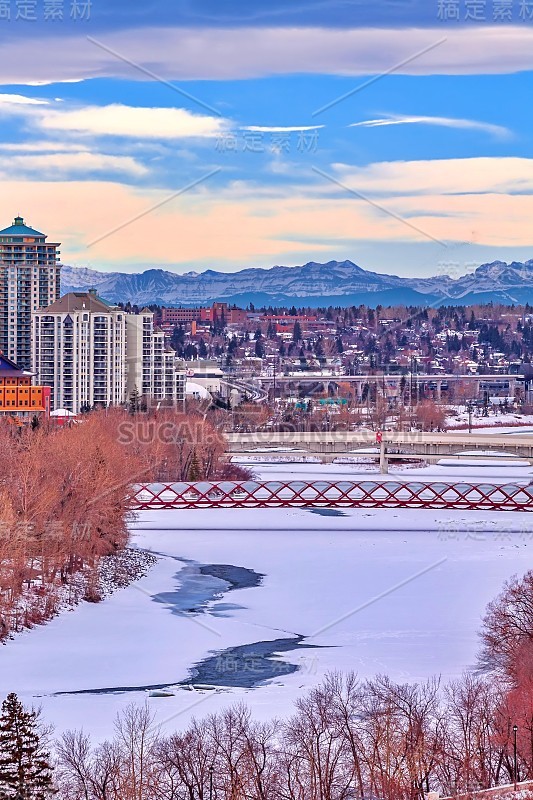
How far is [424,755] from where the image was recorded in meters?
14.6

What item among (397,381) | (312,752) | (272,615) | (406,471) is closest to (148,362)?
(406,471)

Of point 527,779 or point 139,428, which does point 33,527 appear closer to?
point 527,779

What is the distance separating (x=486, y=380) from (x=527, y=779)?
337ft

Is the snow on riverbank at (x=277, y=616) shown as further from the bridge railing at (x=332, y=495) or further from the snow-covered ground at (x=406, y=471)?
the snow-covered ground at (x=406, y=471)

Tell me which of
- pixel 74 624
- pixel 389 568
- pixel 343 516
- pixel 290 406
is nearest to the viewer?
pixel 74 624

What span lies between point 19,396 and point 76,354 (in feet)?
50.7

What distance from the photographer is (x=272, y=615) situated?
23484mm

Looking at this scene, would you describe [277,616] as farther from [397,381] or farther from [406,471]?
[397,381]

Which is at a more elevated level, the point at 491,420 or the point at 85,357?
the point at 85,357

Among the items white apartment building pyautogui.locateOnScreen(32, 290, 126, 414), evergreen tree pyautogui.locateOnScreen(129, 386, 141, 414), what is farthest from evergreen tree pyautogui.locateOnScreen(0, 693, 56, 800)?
white apartment building pyautogui.locateOnScreen(32, 290, 126, 414)

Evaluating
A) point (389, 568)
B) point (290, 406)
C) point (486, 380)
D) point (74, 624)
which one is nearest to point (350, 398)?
point (290, 406)

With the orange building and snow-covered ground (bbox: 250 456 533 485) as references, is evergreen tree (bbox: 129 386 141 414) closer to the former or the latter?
the orange building

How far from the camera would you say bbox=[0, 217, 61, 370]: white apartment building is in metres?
84.6

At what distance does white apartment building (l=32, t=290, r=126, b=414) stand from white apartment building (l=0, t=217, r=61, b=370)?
19.7 feet
